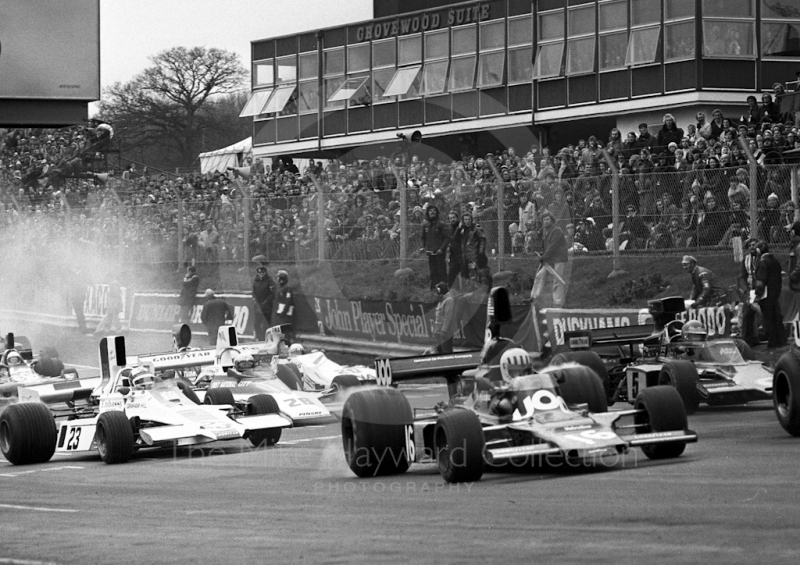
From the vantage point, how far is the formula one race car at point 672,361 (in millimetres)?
16417

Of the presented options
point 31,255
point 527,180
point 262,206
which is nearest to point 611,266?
point 527,180

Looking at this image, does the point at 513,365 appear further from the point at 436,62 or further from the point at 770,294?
the point at 436,62

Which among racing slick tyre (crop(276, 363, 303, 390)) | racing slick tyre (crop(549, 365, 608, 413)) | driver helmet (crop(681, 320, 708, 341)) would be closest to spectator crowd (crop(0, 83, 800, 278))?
driver helmet (crop(681, 320, 708, 341))

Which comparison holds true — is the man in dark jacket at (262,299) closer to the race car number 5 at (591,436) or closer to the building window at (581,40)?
Result: the building window at (581,40)

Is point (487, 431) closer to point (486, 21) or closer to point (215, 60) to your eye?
point (486, 21)

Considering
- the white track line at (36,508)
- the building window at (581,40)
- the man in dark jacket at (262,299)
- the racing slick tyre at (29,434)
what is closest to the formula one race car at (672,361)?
the racing slick tyre at (29,434)

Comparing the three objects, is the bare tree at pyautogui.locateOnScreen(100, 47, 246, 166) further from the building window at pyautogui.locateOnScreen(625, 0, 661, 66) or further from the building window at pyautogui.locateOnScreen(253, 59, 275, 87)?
the building window at pyautogui.locateOnScreen(625, 0, 661, 66)

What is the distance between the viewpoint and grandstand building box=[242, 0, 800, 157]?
3416 cm

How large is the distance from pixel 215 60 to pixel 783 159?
5522cm

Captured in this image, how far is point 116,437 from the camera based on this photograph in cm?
1523

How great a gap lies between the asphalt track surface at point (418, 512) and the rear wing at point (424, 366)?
2.93 ft

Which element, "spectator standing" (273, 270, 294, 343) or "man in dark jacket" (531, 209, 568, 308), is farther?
"spectator standing" (273, 270, 294, 343)

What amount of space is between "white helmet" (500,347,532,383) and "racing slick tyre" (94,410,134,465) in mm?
4685

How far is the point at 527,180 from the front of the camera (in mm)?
23703
